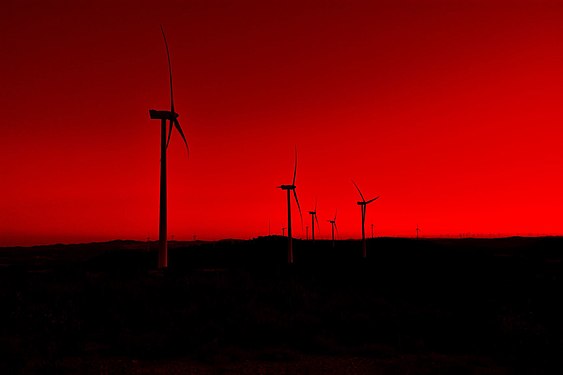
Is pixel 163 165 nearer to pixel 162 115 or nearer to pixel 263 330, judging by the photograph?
pixel 162 115

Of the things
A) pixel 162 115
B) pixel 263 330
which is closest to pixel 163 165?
pixel 162 115

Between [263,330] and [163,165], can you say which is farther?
[163,165]

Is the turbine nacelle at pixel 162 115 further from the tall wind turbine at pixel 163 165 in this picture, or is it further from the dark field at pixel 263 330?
the dark field at pixel 263 330

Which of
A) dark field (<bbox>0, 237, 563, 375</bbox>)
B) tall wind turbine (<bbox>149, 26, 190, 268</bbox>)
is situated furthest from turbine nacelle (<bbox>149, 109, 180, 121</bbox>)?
dark field (<bbox>0, 237, 563, 375</bbox>)

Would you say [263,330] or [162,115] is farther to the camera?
[162,115]

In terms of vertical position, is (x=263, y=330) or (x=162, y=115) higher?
(x=162, y=115)

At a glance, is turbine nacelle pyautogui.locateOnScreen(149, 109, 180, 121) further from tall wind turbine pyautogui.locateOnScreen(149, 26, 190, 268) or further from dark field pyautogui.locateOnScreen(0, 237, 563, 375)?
dark field pyautogui.locateOnScreen(0, 237, 563, 375)

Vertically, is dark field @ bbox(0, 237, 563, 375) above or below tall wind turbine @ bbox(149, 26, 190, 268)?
below

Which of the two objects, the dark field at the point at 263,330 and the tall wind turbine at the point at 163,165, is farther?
the tall wind turbine at the point at 163,165

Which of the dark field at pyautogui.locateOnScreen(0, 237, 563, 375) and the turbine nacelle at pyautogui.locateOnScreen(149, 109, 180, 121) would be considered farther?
the turbine nacelle at pyautogui.locateOnScreen(149, 109, 180, 121)

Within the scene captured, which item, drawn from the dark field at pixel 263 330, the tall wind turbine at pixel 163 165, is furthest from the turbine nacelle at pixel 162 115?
the dark field at pixel 263 330

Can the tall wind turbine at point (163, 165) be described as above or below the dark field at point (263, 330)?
above

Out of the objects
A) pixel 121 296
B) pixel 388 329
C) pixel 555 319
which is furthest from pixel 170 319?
pixel 555 319

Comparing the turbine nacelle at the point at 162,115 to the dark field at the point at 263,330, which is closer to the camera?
the dark field at the point at 263,330
